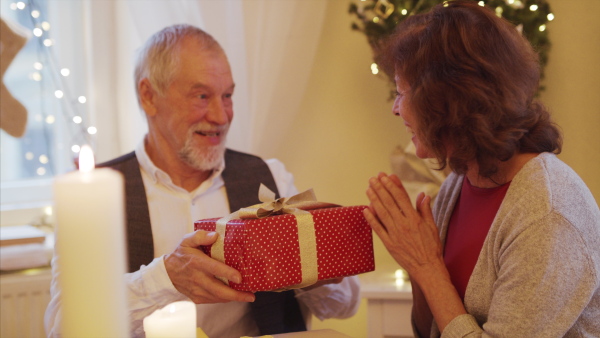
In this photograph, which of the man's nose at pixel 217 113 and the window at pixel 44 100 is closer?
the man's nose at pixel 217 113

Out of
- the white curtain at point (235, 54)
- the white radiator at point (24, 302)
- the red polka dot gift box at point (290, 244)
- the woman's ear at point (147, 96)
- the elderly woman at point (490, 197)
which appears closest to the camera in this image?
the elderly woman at point (490, 197)

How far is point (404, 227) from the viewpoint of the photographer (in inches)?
51.8

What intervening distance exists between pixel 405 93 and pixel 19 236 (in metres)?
1.48

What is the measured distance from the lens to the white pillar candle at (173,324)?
0.55 meters

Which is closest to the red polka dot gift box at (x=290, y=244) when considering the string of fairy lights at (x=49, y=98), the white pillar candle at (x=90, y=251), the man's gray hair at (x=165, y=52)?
the man's gray hair at (x=165, y=52)

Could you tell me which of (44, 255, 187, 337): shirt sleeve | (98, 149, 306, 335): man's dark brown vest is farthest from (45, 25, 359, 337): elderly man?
(44, 255, 187, 337): shirt sleeve

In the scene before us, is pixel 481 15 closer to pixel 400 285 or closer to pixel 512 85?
pixel 512 85

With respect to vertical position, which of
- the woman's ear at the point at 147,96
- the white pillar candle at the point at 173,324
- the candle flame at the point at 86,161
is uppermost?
the woman's ear at the point at 147,96

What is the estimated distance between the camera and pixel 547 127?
1271 millimetres

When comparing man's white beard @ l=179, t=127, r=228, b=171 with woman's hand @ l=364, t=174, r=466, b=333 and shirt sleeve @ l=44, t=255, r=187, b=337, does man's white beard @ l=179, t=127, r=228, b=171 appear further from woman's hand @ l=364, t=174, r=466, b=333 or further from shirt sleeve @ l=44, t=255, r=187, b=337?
woman's hand @ l=364, t=174, r=466, b=333

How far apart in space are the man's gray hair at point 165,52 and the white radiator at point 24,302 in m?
0.80

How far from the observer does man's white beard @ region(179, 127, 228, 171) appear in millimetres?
1811

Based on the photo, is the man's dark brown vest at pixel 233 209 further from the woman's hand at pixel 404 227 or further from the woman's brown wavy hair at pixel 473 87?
the woman's brown wavy hair at pixel 473 87

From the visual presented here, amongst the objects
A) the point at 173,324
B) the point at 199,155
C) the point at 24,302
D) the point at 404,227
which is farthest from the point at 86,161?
the point at 24,302
